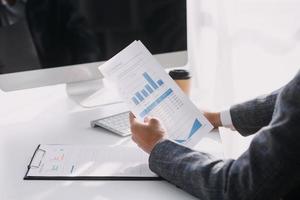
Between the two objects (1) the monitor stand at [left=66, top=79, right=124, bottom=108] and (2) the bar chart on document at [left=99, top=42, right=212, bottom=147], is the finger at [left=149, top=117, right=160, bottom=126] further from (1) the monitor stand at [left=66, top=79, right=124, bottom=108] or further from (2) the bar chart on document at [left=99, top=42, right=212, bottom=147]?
(1) the monitor stand at [left=66, top=79, right=124, bottom=108]

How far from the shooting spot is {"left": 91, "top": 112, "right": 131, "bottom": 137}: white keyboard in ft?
3.56

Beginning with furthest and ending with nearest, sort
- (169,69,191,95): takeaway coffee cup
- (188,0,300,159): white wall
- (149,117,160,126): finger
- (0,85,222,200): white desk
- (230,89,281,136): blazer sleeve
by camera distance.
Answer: (188,0,300,159): white wall, (169,69,191,95): takeaway coffee cup, (230,89,281,136): blazer sleeve, (149,117,160,126): finger, (0,85,222,200): white desk

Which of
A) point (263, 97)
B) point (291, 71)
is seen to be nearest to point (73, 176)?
point (263, 97)

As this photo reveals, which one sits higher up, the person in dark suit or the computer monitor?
the computer monitor

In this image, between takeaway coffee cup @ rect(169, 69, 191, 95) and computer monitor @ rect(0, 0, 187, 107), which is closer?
computer monitor @ rect(0, 0, 187, 107)

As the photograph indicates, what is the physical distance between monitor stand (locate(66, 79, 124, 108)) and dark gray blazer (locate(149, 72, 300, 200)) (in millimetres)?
461

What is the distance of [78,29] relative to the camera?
3.78 feet

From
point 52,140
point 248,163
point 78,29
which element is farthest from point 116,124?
point 248,163

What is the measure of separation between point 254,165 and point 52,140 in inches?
21.6

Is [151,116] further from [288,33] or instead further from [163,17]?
[288,33]

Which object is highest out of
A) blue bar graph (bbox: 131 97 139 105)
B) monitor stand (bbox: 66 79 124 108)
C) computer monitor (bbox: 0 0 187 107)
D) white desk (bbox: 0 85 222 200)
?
computer monitor (bbox: 0 0 187 107)

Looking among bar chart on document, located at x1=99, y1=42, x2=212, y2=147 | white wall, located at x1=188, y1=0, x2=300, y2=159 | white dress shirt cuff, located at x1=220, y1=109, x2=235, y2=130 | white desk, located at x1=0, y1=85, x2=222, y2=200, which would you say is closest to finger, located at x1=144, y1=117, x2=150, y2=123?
bar chart on document, located at x1=99, y1=42, x2=212, y2=147

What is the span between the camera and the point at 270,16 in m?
1.45

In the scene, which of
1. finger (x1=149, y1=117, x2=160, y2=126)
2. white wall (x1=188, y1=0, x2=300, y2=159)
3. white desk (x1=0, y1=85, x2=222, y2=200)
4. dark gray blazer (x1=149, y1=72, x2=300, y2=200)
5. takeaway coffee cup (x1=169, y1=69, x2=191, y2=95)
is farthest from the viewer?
white wall (x1=188, y1=0, x2=300, y2=159)
